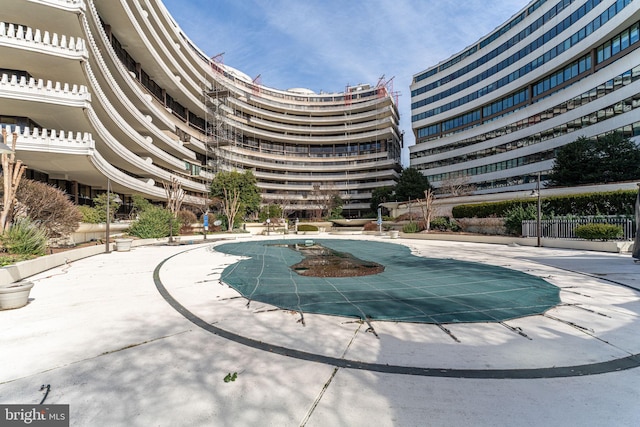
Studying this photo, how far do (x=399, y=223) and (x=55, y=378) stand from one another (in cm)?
3685

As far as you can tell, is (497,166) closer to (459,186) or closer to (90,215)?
(459,186)

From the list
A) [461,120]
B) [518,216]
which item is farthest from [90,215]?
[461,120]

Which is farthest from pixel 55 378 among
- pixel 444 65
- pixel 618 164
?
pixel 444 65

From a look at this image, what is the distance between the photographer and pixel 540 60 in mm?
41781

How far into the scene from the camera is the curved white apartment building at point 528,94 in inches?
1207

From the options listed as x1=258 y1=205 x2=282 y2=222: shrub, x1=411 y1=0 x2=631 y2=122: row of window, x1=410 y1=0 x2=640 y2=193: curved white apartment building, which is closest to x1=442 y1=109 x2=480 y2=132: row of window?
x1=410 y1=0 x2=640 y2=193: curved white apartment building

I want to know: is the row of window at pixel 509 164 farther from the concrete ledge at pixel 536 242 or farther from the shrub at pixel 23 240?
the shrub at pixel 23 240

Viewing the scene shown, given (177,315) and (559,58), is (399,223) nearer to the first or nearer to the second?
(559,58)

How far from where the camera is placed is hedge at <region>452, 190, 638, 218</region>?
630 inches

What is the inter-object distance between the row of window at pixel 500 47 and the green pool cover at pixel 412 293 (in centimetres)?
5015

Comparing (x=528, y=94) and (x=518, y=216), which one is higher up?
(x=528, y=94)

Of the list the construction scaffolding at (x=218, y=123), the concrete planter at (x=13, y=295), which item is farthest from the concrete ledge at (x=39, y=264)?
the construction scaffolding at (x=218, y=123)

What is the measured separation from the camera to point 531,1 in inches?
1724

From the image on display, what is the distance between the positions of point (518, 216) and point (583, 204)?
3.48m
